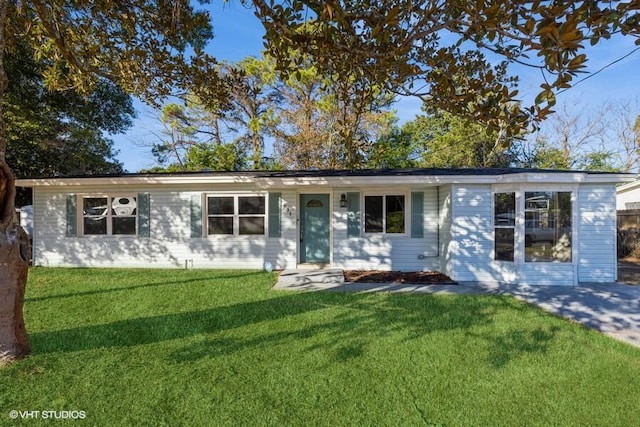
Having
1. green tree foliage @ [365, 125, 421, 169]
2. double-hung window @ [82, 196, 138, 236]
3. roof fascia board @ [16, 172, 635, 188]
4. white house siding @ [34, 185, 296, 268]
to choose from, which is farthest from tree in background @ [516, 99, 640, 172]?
double-hung window @ [82, 196, 138, 236]

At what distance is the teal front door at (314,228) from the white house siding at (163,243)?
1.17 ft

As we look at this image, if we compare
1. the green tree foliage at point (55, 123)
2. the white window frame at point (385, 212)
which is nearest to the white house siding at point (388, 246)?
the white window frame at point (385, 212)

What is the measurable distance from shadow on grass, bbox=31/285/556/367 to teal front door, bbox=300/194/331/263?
357 cm

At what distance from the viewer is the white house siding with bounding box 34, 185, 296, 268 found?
377 inches

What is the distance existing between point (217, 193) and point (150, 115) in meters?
14.8

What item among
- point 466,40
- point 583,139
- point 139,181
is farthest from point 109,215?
point 583,139

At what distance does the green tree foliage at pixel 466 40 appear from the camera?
2.08m

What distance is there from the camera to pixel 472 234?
806 centimetres

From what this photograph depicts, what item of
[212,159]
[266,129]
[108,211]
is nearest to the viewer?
[108,211]

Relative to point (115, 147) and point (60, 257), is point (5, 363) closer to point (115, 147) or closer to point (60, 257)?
point (60, 257)

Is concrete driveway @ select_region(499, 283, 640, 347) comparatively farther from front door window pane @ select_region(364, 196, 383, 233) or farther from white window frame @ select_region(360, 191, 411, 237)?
front door window pane @ select_region(364, 196, 383, 233)

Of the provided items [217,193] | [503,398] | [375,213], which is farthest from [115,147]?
[503,398]

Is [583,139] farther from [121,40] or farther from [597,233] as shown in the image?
[121,40]

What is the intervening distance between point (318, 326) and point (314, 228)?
518 centimetres
